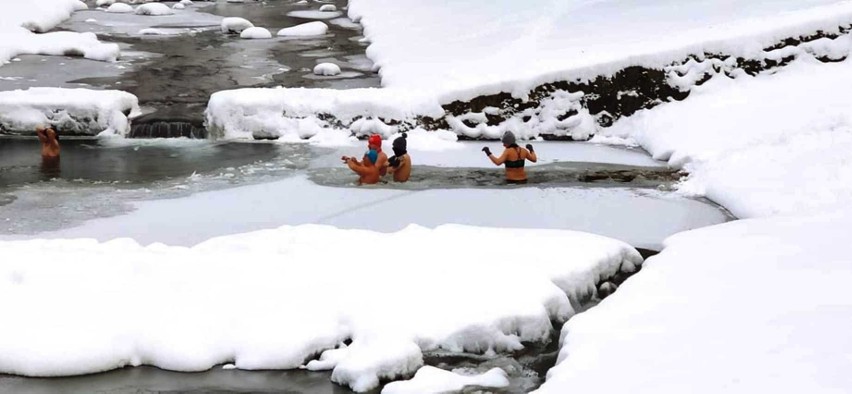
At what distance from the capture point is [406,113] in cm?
1500

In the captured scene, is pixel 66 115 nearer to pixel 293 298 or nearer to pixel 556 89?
pixel 556 89

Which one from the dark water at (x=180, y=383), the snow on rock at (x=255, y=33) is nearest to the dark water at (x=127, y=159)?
the dark water at (x=180, y=383)

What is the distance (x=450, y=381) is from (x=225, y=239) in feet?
10.3

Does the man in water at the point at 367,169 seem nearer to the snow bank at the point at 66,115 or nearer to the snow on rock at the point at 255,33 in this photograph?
the snow bank at the point at 66,115

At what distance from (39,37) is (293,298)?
59.8 feet

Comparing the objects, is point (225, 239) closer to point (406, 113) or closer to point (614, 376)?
point (614, 376)

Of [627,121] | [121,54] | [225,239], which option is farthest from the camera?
[121,54]

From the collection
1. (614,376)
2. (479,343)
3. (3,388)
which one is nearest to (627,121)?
(479,343)

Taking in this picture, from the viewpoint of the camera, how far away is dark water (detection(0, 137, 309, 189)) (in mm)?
12359

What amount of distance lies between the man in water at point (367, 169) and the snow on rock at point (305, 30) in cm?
1431

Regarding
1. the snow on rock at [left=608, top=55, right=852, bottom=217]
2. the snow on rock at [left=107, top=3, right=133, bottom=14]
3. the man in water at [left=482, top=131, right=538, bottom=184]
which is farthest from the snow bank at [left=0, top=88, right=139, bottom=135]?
the snow on rock at [left=107, top=3, right=133, bottom=14]

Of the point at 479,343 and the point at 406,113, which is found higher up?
the point at 406,113

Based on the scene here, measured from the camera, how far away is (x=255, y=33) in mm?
25562

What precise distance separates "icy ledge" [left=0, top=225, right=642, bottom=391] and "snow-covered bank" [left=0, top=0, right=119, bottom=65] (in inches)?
547
